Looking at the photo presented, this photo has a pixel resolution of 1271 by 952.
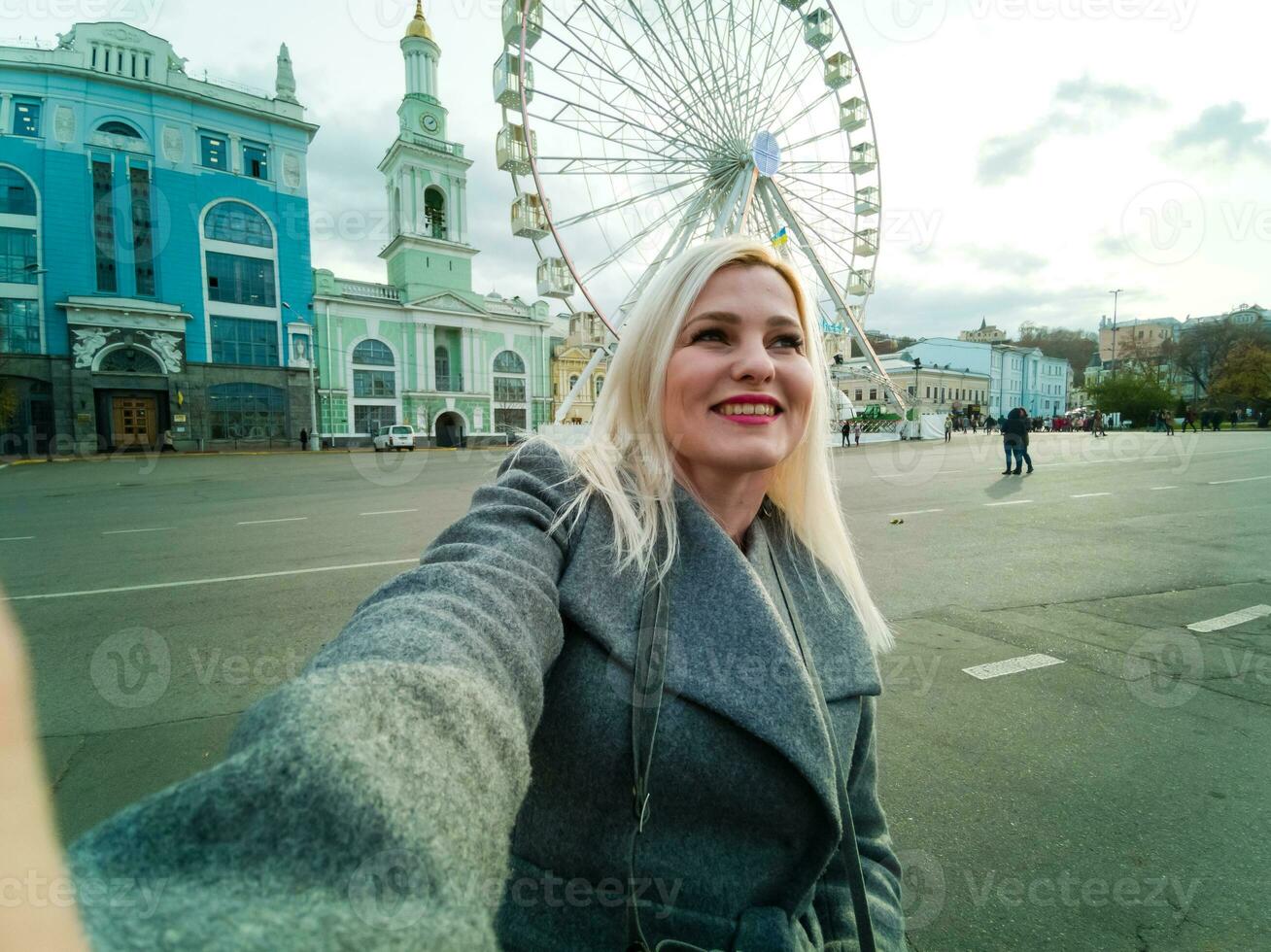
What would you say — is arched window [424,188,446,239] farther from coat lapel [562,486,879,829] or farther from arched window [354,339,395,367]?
coat lapel [562,486,879,829]

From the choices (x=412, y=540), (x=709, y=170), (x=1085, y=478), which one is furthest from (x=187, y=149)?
(x=1085, y=478)

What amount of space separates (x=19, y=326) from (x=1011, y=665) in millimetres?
44804

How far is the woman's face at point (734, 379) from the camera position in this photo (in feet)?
5.07

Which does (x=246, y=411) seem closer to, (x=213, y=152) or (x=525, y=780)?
(x=213, y=152)

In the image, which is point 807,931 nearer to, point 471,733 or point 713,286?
point 471,733

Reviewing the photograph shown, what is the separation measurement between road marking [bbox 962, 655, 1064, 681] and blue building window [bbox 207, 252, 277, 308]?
43.7 metres

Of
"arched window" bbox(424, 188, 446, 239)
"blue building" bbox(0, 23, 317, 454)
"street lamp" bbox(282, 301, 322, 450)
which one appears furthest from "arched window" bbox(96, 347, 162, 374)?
"arched window" bbox(424, 188, 446, 239)

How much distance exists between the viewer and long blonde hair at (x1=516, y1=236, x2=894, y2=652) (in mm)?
1378

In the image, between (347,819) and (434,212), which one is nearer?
(347,819)

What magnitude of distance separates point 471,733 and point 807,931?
1.04 m

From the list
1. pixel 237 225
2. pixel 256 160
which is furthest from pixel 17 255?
pixel 256 160

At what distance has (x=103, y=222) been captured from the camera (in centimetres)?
3388

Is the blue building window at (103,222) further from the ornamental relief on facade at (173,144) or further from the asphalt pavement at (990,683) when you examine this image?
the asphalt pavement at (990,683)

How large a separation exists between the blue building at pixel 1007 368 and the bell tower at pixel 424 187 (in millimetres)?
63028
